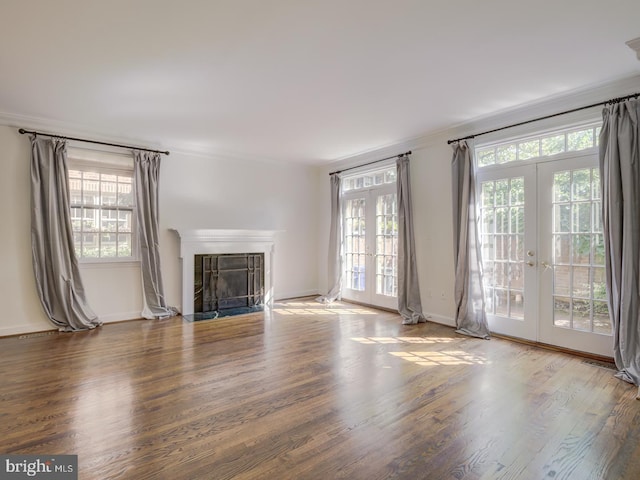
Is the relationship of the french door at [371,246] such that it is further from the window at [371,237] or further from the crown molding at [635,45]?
the crown molding at [635,45]

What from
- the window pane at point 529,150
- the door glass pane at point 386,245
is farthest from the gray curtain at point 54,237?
the window pane at point 529,150

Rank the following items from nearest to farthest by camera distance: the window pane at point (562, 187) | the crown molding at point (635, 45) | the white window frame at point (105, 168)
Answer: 1. the crown molding at point (635, 45)
2. the window pane at point (562, 187)
3. the white window frame at point (105, 168)

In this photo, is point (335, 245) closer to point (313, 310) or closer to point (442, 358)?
point (313, 310)

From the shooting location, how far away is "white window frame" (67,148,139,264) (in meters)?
4.56

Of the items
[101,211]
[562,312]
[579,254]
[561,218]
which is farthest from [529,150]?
[101,211]

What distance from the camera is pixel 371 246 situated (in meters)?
5.84

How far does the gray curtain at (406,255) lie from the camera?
4.96m

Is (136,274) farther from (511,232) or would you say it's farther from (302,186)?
(511,232)

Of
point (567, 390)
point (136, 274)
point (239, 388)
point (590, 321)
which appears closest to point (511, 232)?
point (590, 321)

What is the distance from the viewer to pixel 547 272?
3688 millimetres

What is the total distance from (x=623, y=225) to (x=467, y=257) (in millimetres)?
1532

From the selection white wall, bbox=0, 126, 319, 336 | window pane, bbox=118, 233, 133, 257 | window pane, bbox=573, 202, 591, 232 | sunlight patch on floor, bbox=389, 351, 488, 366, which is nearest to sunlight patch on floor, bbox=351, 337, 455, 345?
sunlight patch on floor, bbox=389, 351, 488, 366

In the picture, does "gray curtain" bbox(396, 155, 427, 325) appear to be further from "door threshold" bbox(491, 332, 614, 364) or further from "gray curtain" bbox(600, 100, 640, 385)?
"gray curtain" bbox(600, 100, 640, 385)

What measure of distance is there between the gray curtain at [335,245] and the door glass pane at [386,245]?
862mm
